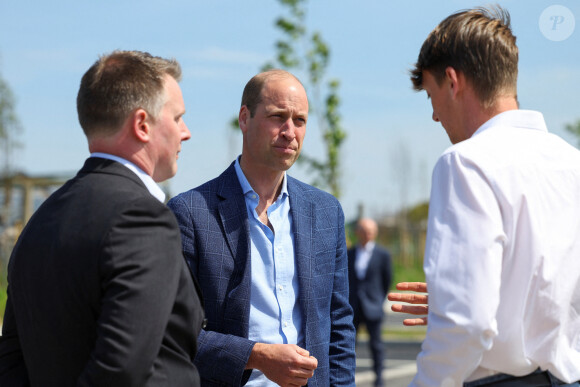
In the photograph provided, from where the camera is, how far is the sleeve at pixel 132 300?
2037 millimetres

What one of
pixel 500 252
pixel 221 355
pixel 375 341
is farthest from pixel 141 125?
pixel 375 341

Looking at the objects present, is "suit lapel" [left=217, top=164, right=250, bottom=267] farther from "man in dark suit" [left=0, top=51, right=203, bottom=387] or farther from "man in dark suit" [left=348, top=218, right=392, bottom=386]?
"man in dark suit" [left=348, top=218, right=392, bottom=386]

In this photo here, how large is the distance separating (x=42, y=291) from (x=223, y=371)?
4.02 feet

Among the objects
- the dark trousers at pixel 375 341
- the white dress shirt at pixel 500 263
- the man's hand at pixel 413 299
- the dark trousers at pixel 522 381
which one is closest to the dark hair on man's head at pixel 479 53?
the white dress shirt at pixel 500 263

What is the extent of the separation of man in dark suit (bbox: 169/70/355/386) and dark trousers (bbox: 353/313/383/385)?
276 inches

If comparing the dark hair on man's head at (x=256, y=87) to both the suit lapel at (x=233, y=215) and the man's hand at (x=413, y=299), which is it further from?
the man's hand at (x=413, y=299)

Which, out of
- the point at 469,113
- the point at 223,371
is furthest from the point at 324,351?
the point at 469,113

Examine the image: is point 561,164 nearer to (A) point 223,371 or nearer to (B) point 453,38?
(B) point 453,38

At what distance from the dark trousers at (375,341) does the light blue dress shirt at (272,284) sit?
23.5 feet

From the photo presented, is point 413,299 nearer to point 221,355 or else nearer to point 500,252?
point 500,252

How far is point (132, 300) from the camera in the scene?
2053mm

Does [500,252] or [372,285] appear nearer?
[500,252]

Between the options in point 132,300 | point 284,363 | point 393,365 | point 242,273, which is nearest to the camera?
point 132,300

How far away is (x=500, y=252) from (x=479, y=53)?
670mm
